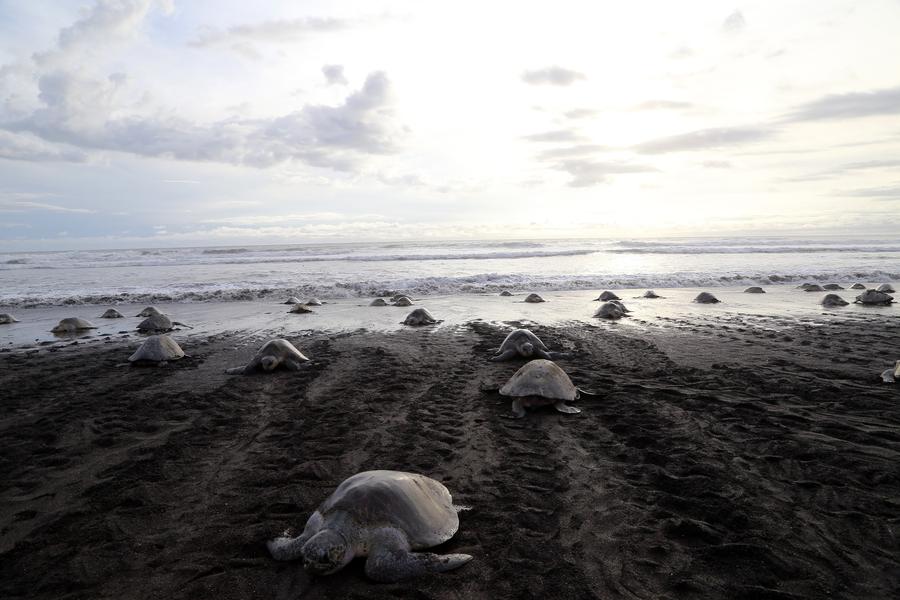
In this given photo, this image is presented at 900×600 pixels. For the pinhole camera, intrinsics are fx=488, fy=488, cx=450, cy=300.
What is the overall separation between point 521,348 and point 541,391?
8.19ft

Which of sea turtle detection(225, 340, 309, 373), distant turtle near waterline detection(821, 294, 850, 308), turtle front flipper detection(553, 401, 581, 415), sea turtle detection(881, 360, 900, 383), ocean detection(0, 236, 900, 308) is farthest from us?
ocean detection(0, 236, 900, 308)

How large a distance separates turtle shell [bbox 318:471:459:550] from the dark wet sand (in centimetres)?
28

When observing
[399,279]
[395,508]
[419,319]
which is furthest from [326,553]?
[399,279]

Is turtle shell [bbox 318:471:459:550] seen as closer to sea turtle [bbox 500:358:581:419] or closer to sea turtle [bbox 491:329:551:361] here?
sea turtle [bbox 500:358:581:419]

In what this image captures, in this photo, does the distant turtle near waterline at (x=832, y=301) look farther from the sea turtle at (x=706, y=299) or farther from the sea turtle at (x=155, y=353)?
the sea turtle at (x=155, y=353)

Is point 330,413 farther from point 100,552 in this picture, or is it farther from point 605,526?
point 605,526

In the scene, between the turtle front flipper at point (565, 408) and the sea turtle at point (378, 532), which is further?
the turtle front flipper at point (565, 408)

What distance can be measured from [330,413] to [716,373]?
588 centimetres

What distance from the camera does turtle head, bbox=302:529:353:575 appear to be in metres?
3.04

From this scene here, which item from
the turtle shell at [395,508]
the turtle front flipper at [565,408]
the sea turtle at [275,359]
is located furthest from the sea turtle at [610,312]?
the turtle shell at [395,508]

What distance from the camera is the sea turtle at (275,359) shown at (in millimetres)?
8425

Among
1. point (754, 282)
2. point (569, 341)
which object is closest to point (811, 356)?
point (569, 341)

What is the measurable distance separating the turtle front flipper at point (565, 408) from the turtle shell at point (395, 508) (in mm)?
2848

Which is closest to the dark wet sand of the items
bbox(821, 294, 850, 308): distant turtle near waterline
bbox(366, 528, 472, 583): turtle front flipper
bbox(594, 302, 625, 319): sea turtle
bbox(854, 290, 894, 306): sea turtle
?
bbox(366, 528, 472, 583): turtle front flipper
